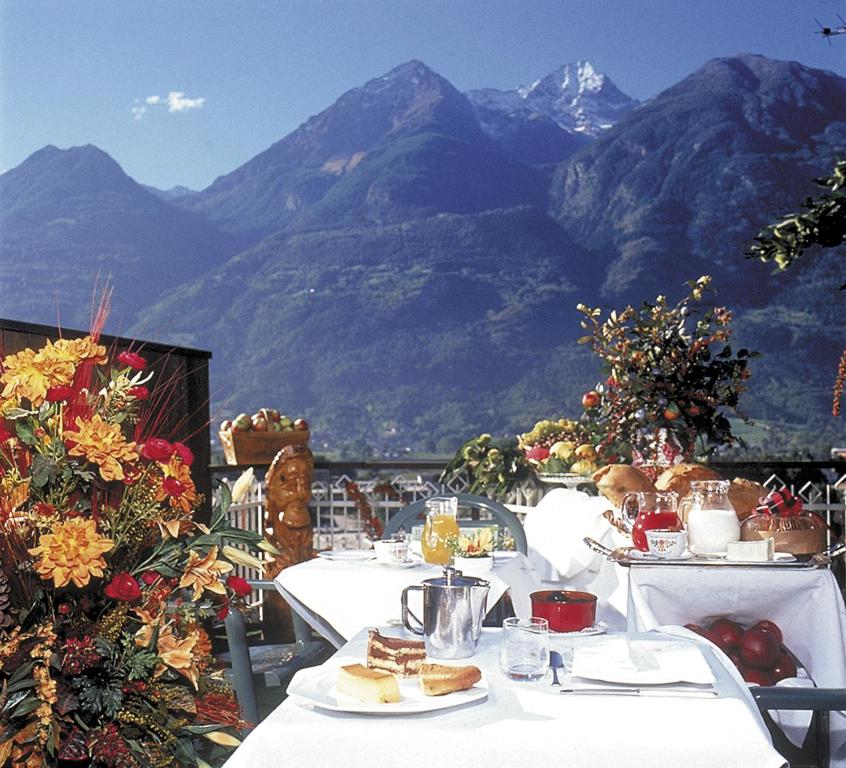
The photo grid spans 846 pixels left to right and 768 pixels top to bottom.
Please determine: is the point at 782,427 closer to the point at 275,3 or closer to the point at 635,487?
the point at 275,3

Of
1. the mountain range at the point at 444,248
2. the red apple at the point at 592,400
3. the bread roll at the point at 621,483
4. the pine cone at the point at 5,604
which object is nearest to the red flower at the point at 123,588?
the pine cone at the point at 5,604

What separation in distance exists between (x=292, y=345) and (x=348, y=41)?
380 inches

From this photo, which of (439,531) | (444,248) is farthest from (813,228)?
(444,248)

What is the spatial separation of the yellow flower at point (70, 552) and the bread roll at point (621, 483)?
1.67 metres

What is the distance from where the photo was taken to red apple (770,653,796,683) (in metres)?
2.24

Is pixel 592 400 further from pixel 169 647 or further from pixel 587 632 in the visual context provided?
pixel 169 647

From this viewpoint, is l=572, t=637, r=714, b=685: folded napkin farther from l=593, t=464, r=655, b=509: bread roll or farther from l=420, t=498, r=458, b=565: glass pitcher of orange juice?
l=593, t=464, r=655, b=509: bread roll

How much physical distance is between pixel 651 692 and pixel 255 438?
4.25m

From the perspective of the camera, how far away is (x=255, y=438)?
516cm

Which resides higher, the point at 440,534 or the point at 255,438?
the point at 255,438

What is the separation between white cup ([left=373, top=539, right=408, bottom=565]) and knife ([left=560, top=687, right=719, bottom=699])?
1.32 metres

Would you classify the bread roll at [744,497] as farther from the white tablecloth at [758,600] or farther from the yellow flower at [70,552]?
the yellow flower at [70,552]

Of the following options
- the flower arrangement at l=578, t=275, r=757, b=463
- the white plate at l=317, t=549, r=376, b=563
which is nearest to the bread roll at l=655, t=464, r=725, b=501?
the flower arrangement at l=578, t=275, r=757, b=463

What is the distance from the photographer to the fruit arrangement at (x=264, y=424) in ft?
16.9
